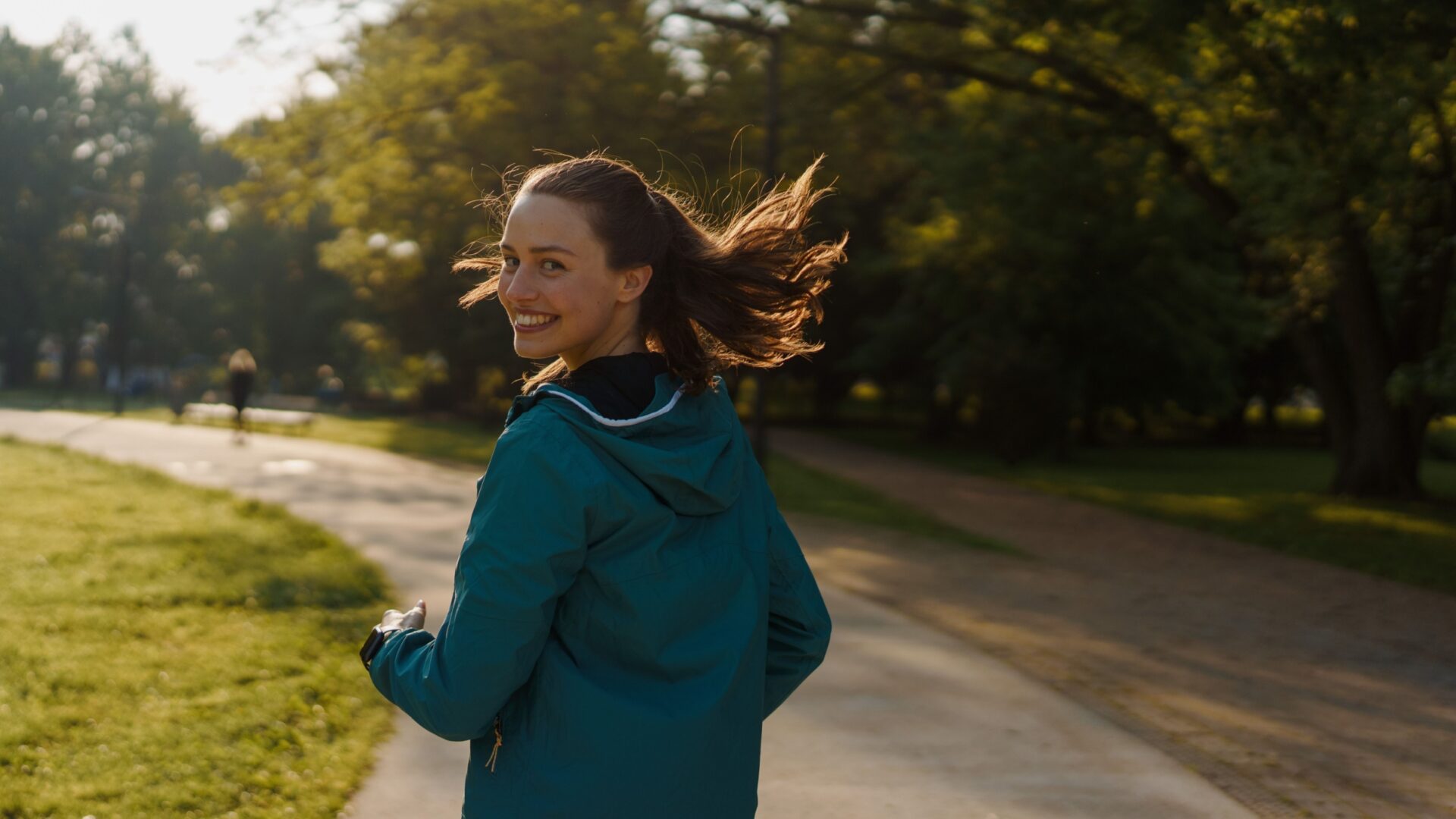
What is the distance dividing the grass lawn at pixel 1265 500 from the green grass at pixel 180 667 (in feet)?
30.9

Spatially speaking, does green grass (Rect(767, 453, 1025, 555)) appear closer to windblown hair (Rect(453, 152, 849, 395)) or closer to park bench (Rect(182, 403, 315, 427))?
windblown hair (Rect(453, 152, 849, 395))

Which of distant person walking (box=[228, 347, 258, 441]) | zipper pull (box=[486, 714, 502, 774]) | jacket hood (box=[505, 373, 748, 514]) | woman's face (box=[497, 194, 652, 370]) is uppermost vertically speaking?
woman's face (box=[497, 194, 652, 370])

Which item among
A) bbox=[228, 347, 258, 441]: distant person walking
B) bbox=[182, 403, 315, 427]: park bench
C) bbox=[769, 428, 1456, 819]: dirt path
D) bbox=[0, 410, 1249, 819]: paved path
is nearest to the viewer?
bbox=[0, 410, 1249, 819]: paved path

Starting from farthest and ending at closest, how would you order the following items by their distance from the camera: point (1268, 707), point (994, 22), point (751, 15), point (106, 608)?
point (751, 15) < point (994, 22) < point (106, 608) < point (1268, 707)

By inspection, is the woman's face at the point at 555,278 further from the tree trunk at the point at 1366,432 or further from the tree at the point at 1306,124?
the tree trunk at the point at 1366,432

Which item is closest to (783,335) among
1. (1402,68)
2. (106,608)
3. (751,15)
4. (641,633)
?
(641,633)

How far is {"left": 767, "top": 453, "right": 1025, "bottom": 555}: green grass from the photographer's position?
14.1 metres

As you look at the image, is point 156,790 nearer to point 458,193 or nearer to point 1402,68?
point 1402,68

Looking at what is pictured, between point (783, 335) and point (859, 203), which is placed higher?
point (859, 203)

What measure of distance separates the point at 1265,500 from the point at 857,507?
285 inches

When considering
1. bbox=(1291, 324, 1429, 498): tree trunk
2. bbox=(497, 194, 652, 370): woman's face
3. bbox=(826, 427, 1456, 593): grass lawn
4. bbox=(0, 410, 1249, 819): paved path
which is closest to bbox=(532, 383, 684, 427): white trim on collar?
bbox=(497, 194, 652, 370): woman's face

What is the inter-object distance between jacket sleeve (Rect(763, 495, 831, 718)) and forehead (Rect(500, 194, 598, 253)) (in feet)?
2.02

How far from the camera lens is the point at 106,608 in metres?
7.62

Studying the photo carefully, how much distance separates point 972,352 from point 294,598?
72.8 ft
